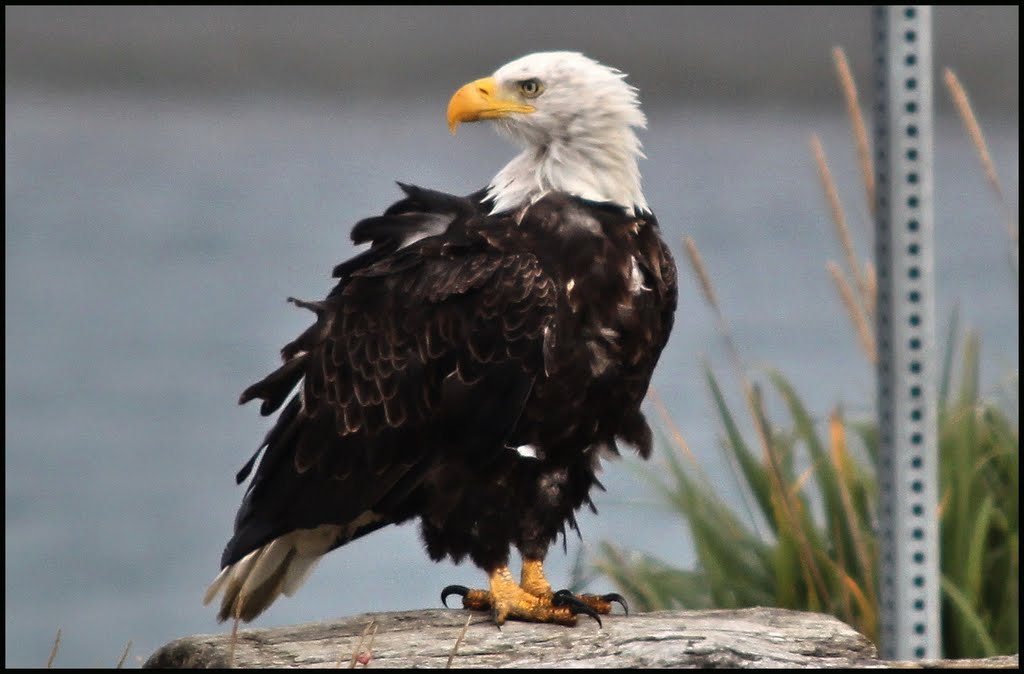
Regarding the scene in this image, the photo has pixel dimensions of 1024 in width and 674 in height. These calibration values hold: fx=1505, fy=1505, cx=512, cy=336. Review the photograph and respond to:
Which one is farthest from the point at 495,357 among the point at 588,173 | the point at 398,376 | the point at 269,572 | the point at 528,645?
the point at 269,572

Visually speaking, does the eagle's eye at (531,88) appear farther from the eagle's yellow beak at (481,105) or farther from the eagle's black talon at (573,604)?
the eagle's black talon at (573,604)

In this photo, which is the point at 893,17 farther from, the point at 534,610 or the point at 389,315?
the point at 534,610

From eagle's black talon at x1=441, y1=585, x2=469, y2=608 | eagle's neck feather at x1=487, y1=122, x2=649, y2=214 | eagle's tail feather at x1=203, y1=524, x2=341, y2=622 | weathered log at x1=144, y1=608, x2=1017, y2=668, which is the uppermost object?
eagle's neck feather at x1=487, y1=122, x2=649, y2=214

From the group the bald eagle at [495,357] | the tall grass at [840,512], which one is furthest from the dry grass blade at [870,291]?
the bald eagle at [495,357]

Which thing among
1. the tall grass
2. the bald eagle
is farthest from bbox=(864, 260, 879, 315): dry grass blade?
the bald eagle

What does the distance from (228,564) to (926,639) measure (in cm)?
139

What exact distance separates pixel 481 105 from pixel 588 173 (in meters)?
0.22

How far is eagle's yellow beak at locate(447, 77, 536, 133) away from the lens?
2625mm

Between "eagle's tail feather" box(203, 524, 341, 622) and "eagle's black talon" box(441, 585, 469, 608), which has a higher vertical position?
"eagle's tail feather" box(203, 524, 341, 622)

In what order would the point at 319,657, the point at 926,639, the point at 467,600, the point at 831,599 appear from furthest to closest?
1. the point at 831,599
2. the point at 926,639
3. the point at 467,600
4. the point at 319,657

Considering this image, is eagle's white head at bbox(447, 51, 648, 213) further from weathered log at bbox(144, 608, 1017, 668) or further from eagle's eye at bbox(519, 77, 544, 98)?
weathered log at bbox(144, 608, 1017, 668)

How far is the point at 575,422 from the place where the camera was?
8.37 ft

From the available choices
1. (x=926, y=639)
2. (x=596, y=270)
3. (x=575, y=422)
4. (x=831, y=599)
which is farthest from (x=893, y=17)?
→ (x=831, y=599)

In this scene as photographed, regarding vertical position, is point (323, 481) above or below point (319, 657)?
above
